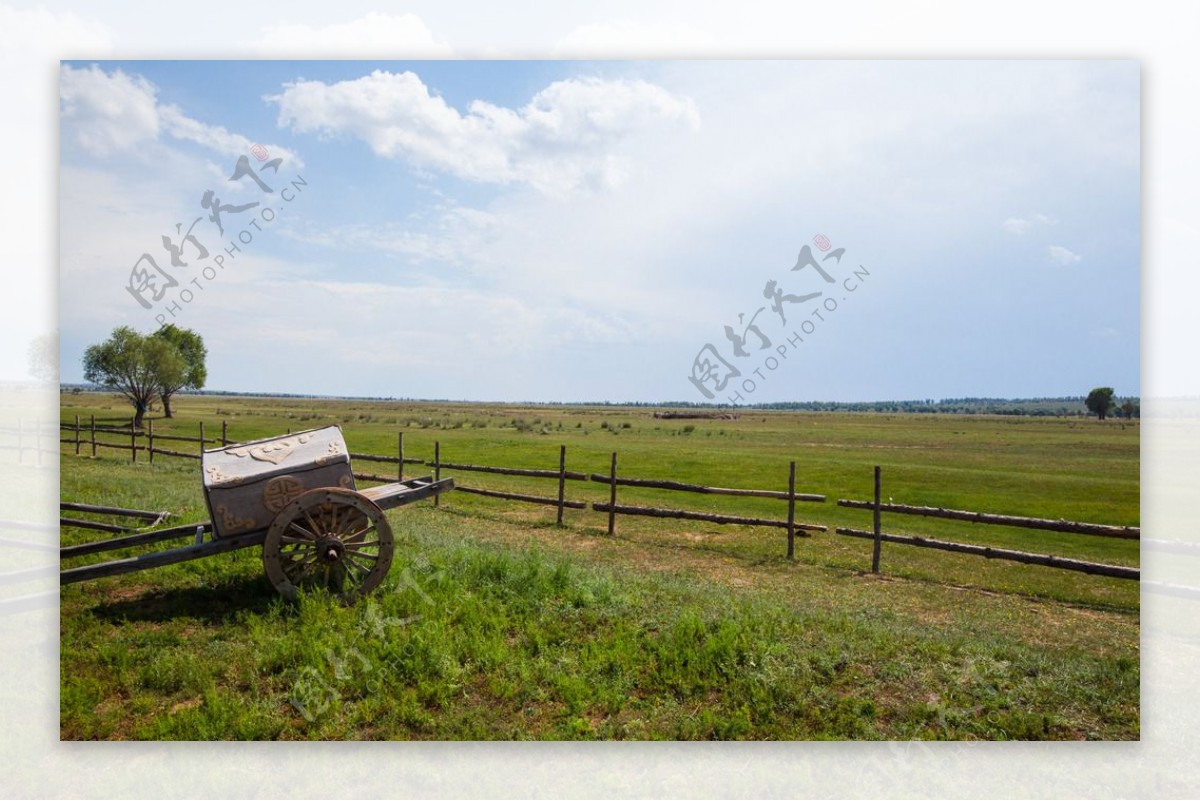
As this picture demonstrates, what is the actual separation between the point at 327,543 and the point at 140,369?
45.0 feet

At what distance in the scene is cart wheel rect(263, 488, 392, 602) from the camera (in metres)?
5.39

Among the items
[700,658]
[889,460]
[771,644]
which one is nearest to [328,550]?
[700,658]

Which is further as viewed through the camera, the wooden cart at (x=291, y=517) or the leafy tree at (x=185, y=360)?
the leafy tree at (x=185, y=360)

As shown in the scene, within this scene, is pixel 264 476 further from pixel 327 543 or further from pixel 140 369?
pixel 140 369

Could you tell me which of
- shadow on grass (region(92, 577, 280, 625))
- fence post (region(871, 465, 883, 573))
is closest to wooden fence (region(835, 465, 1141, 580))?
fence post (region(871, 465, 883, 573))

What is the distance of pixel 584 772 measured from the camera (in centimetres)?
455

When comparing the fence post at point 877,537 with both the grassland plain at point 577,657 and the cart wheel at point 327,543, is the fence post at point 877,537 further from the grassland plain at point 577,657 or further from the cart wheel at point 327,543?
the cart wheel at point 327,543

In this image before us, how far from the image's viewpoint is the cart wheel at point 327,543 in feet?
17.7

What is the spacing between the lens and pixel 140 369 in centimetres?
1602

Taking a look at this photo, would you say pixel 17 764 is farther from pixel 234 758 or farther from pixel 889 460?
pixel 889 460

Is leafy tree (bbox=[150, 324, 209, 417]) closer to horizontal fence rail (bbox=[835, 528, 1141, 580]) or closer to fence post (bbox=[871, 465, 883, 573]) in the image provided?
fence post (bbox=[871, 465, 883, 573])

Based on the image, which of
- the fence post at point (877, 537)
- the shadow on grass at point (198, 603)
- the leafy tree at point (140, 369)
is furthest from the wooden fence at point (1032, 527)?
the leafy tree at point (140, 369)

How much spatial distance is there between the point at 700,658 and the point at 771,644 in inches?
22.4

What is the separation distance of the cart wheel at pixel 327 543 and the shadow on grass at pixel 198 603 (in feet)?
1.27
